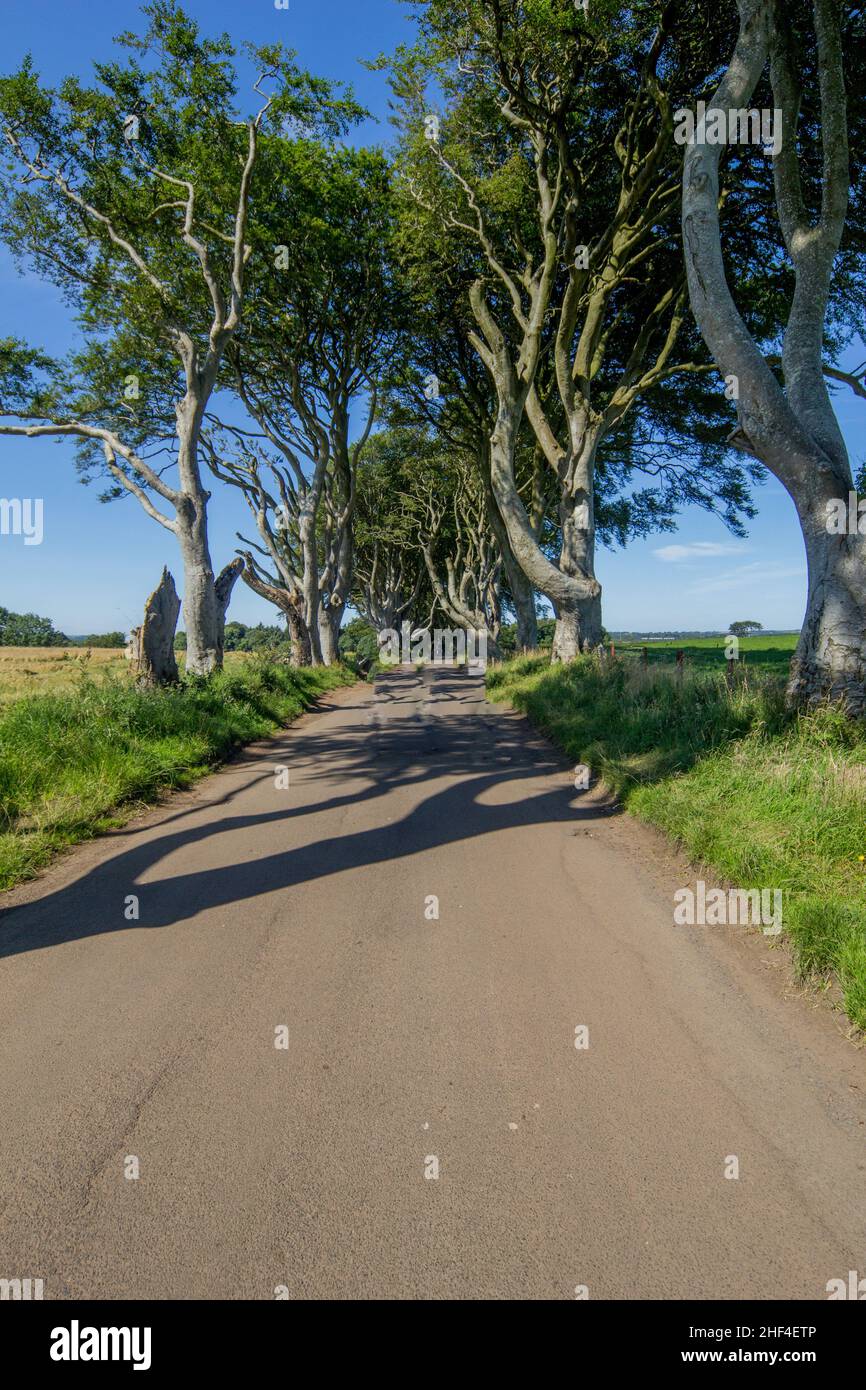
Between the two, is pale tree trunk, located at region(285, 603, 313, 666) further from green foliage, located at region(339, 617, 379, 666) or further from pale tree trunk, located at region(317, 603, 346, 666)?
green foliage, located at region(339, 617, 379, 666)

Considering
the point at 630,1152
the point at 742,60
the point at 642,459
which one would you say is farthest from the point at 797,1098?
the point at 642,459

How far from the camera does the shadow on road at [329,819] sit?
4812 mm

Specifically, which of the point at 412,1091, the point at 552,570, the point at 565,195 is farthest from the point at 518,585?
the point at 412,1091

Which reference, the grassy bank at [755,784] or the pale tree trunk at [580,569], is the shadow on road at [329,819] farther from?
the pale tree trunk at [580,569]

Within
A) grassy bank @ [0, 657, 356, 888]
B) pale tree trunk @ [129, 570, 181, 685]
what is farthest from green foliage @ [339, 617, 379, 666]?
grassy bank @ [0, 657, 356, 888]

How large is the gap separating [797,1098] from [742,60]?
31.7 ft

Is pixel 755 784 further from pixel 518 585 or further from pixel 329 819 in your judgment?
pixel 518 585

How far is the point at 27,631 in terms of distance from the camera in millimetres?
74875

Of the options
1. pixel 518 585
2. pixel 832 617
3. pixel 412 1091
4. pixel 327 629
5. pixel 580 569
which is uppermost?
pixel 518 585

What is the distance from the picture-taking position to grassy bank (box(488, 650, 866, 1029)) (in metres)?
3.86

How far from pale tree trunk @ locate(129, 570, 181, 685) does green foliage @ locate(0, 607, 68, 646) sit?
193 ft

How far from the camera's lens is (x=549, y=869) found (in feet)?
18.1

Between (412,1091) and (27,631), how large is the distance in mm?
84493

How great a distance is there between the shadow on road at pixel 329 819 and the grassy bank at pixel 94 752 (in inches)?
22.0
